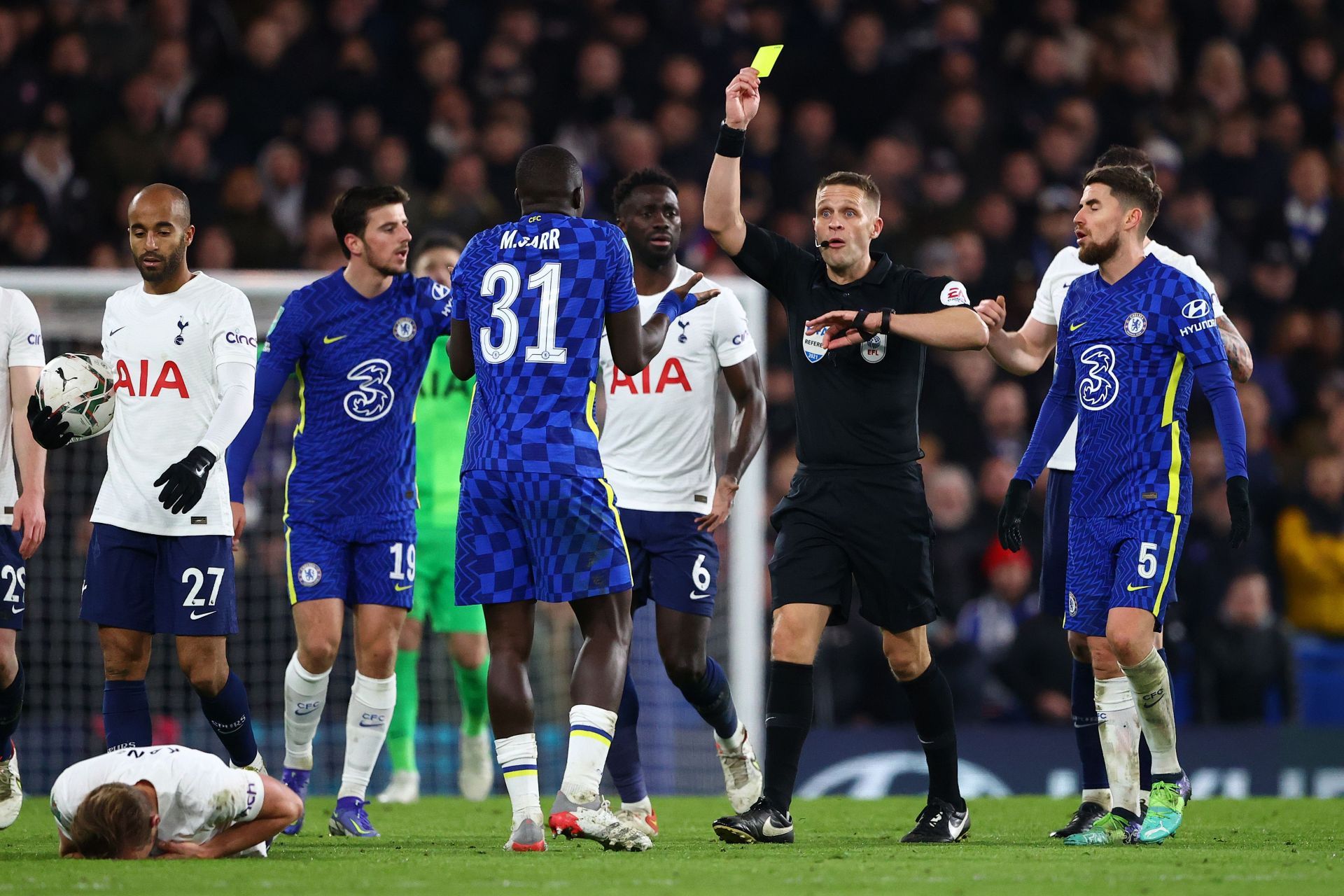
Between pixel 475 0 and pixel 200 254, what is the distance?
4.25 metres

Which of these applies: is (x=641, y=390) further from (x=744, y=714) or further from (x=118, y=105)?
(x=118, y=105)

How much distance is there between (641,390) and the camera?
7828mm

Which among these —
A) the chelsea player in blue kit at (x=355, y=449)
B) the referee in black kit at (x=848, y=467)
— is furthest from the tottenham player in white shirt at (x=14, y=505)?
the referee in black kit at (x=848, y=467)

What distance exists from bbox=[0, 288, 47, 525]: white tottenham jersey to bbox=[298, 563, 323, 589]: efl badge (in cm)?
119

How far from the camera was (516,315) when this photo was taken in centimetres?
613

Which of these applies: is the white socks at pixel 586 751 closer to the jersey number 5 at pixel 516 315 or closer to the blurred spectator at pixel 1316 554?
the jersey number 5 at pixel 516 315

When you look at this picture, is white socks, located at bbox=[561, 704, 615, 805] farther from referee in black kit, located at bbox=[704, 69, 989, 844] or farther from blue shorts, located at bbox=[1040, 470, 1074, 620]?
blue shorts, located at bbox=[1040, 470, 1074, 620]

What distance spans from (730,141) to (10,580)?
11.1 feet

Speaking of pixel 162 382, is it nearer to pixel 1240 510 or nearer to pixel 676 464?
pixel 676 464

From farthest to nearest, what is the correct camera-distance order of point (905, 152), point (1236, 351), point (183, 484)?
point (905, 152) → point (1236, 351) → point (183, 484)

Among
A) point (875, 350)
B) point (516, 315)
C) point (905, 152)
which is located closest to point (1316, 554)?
point (905, 152)

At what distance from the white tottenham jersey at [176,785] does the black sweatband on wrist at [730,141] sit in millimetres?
2794

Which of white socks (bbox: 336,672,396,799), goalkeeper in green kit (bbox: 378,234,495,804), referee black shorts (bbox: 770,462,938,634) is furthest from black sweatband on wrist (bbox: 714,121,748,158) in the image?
goalkeeper in green kit (bbox: 378,234,495,804)

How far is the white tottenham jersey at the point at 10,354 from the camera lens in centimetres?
723
